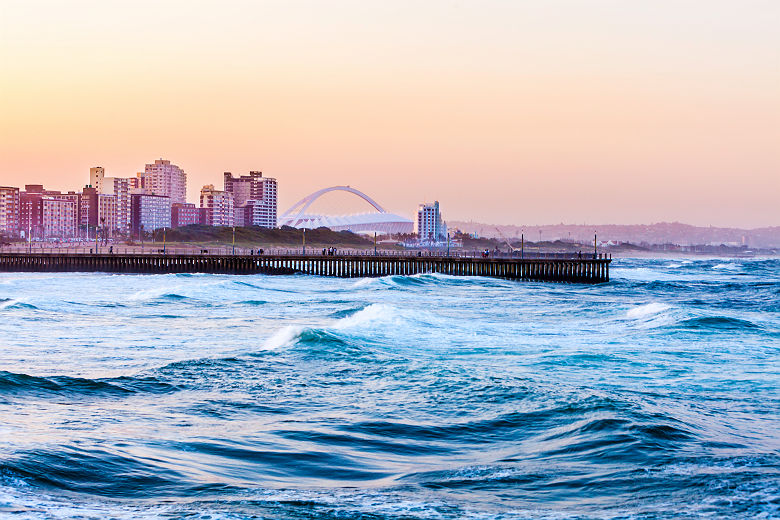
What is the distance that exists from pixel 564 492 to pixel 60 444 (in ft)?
22.4

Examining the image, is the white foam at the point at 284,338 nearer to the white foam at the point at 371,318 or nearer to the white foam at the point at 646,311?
the white foam at the point at 371,318

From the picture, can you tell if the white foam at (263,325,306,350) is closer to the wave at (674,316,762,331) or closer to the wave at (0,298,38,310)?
the wave at (674,316,762,331)

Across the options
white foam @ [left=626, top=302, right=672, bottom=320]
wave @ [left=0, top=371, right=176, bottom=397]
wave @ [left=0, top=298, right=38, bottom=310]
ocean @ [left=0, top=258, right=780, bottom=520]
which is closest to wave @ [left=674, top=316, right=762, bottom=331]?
ocean @ [left=0, top=258, right=780, bottom=520]

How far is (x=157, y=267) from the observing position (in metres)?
78.4

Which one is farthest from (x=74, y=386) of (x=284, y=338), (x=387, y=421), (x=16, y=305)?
(x=16, y=305)

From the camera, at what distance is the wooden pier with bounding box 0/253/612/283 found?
250 feet

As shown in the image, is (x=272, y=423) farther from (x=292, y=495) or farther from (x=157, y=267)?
(x=157, y=267)

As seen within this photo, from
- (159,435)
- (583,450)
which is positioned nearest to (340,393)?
(159,435)

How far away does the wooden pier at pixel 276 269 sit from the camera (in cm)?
7631

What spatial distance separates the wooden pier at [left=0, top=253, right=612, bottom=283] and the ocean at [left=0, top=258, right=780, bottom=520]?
46350 mm

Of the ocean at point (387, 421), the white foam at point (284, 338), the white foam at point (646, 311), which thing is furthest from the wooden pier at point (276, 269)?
the white foam at point (284, 338)

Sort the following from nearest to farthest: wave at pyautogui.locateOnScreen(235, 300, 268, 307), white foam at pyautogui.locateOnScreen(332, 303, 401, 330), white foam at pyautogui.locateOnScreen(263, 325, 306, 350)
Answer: white foam at pyautogui.locateOnScreen(263, 325, 306, 350) → white foam at pyautogui.locateOnScreen(332, 303, 401, 330) → wave at pyautogui.locateOnScreen(235, 300, 268, 307)

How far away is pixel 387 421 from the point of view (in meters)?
13.7

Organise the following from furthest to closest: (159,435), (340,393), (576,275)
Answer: (576,275), (340,393), (159,435)
